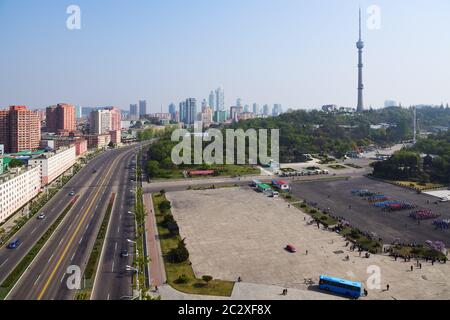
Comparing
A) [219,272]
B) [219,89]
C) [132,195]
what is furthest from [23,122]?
[219,89]

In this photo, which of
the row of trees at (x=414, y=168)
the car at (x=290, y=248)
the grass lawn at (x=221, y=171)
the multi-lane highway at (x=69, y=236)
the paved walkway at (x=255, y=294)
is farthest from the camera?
the grass lawn at (x=221, y=171)

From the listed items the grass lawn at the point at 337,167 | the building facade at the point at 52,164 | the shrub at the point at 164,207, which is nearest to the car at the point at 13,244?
the shrub at the point at 164,207

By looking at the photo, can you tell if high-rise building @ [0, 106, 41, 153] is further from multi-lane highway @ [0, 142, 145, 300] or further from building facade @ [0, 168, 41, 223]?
building facade @ [0, 168, 41, 223]

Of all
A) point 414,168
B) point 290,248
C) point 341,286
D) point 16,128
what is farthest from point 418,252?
point 16,128

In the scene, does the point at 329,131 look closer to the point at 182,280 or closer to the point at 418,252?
the point at 418,252

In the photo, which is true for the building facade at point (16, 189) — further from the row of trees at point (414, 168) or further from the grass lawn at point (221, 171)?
the row of trees at point (414, 168)

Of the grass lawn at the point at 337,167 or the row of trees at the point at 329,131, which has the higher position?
the row of trees at the point at 329,131

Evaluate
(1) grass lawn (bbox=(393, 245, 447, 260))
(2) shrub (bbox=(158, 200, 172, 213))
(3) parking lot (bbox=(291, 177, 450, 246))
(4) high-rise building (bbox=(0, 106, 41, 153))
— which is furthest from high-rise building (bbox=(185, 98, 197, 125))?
(1) grass lawn (bbox=(393, 245, 447, 260))
